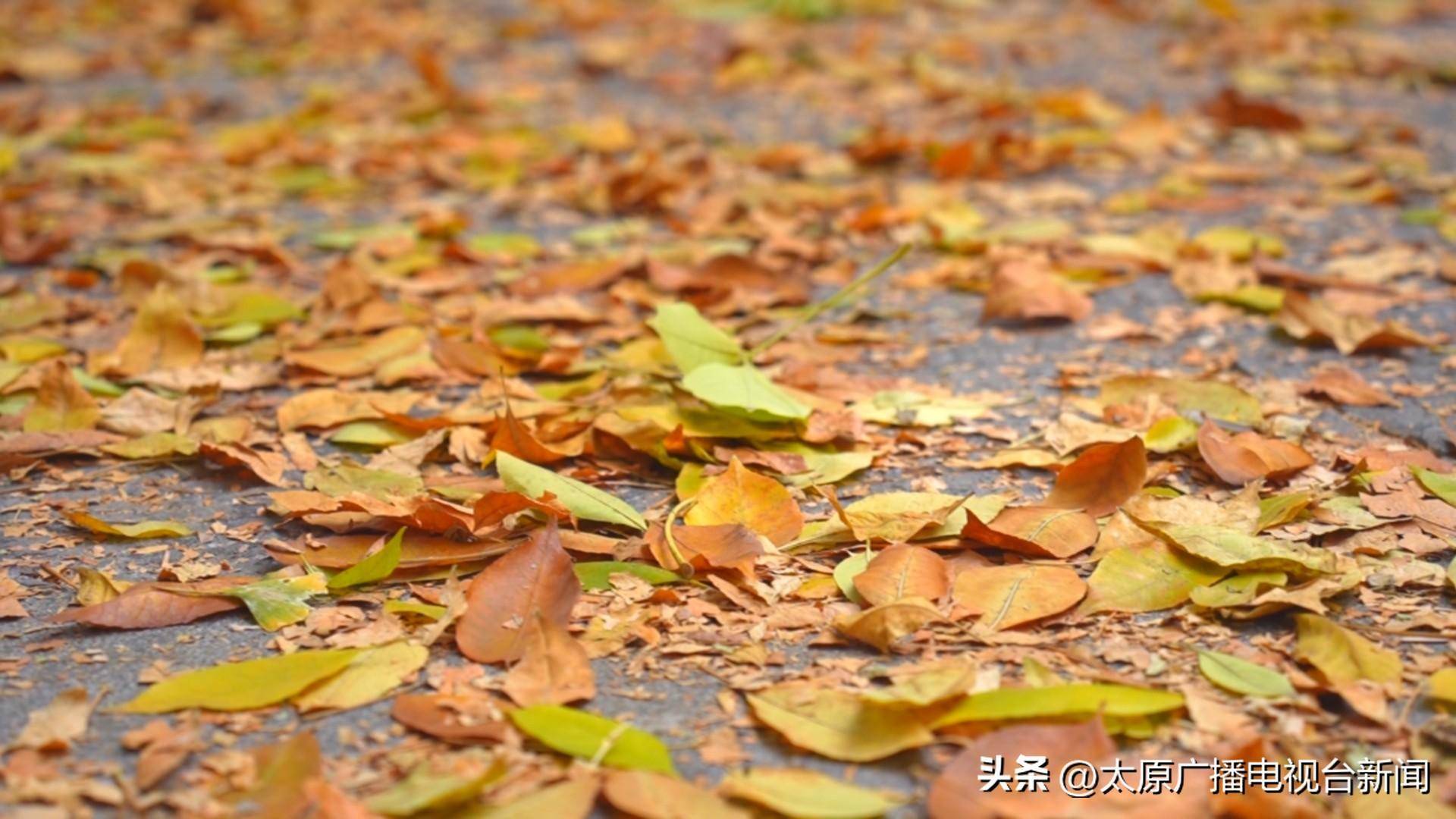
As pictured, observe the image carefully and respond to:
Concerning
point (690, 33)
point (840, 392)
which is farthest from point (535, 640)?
point (690, 33)

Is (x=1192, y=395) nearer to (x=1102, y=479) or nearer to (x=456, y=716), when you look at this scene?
(x=1102, y=479)

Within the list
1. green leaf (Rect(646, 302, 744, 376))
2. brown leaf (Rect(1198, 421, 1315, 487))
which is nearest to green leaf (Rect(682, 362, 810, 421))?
green leaf (Rect(646, 302, 744, 376))

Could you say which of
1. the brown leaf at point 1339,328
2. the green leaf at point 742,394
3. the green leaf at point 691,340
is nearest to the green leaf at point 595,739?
the green leaf at point 742,394

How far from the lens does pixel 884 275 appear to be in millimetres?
2156

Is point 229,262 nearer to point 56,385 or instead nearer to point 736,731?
point 56,385

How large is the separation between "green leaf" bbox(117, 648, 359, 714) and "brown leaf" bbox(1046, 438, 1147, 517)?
661 millimetres

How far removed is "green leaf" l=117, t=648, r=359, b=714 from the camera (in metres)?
1.02

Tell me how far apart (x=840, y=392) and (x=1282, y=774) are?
2.60 feet

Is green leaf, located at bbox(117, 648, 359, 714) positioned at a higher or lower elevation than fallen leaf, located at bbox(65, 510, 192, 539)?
higher

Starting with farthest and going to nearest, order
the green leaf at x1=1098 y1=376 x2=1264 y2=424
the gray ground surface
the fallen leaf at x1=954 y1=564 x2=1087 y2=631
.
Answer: the green leaf at x1=1098 y1=376 x2=1264 y2=424, the fallen leaf at x1=954 y1=564 x2=1087 y2=631, the gray ground surface

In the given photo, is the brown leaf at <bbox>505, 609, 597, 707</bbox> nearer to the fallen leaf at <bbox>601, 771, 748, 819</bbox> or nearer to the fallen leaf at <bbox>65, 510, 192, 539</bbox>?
the fallen leaf at <bbox>601, 771, 748, 819</bbox>

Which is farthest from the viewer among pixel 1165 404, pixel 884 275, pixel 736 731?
pixel 884 275

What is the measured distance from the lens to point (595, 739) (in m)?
0.97

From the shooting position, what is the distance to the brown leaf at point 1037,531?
1.23 m
